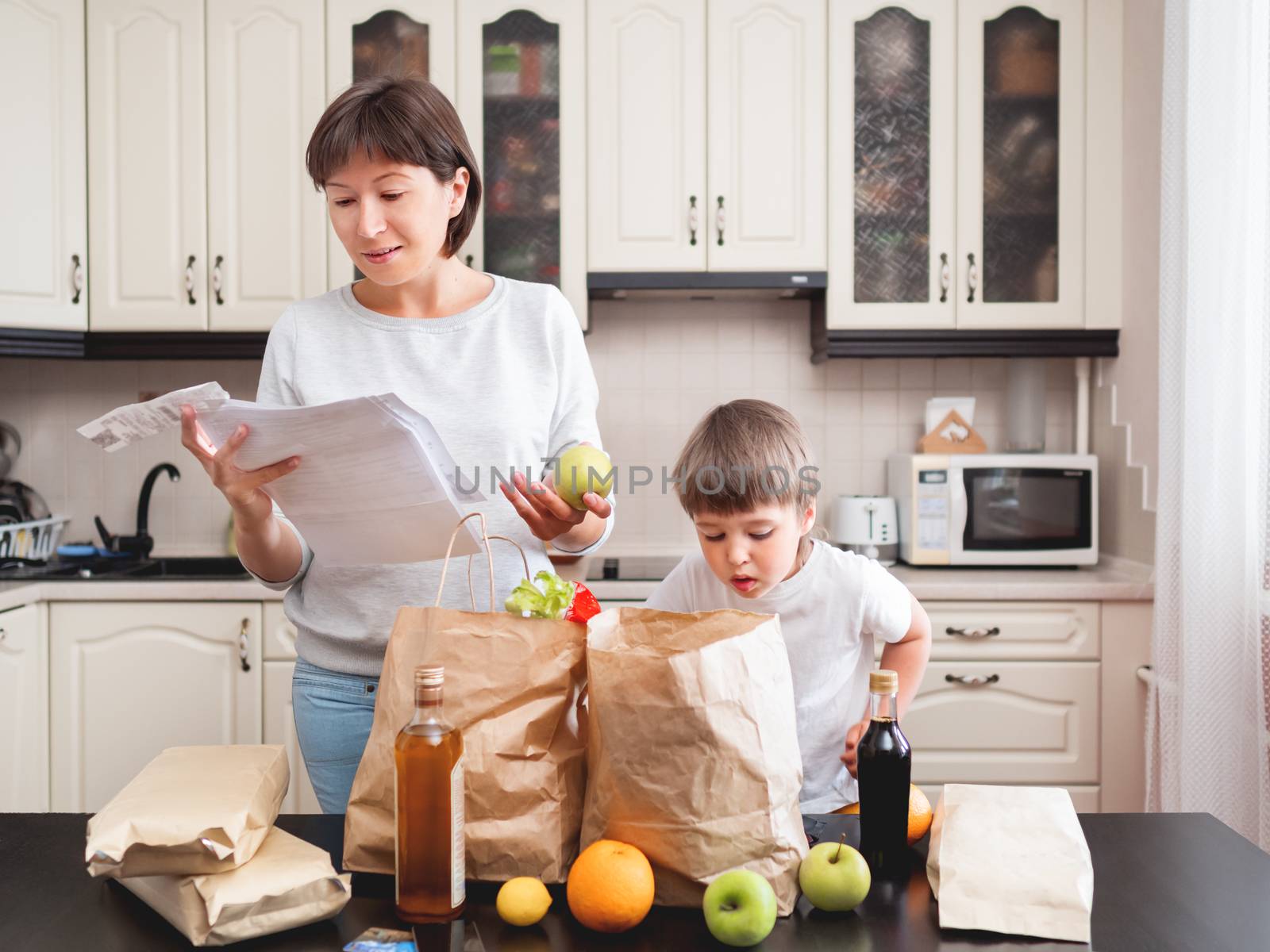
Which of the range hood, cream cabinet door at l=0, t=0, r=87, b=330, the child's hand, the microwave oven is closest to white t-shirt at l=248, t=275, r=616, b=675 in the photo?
the child's hand

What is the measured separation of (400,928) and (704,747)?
10.4 inches

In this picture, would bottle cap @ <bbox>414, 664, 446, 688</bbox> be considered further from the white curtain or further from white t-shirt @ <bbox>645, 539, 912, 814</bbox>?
the white curtain

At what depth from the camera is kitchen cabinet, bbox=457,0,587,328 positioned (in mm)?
2514

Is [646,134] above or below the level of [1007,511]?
above

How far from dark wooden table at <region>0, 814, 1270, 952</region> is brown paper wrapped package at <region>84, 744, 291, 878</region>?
0.06 metres

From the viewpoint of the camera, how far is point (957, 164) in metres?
2.55

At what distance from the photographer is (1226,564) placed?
6.38ft

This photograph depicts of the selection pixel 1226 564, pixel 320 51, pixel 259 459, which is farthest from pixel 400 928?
pixel 320 51

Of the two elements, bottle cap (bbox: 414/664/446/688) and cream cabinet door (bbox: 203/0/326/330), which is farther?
cream cabinet door (bbox: 203/0/326/330)

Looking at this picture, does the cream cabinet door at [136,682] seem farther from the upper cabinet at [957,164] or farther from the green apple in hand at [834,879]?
the green apple in hand at [834,879]

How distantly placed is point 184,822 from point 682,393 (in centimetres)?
228

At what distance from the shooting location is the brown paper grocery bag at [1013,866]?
720 millimetres

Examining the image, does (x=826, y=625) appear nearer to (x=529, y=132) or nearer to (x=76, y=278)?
(x=529, y=132)

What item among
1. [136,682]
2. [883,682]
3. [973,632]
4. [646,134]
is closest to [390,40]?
[646,134]
